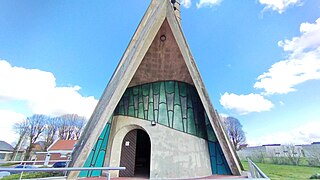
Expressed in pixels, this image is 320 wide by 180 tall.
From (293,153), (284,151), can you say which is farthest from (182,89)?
(284,151)

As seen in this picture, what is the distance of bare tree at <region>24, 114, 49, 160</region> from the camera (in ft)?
111

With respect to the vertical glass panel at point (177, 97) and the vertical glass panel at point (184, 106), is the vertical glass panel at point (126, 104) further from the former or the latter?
the vertical glass panel at point (184, 106)

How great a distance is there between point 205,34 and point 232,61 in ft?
14.7

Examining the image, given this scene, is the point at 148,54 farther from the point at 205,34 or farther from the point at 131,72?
the point at 205,34

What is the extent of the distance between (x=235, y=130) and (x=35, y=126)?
40964 millimetres

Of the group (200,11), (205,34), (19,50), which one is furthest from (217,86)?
(19,50)

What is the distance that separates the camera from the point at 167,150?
784 cm

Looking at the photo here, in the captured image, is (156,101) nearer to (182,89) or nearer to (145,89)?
(145,89)

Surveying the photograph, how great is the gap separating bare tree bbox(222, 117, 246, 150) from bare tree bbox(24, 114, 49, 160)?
3767 cm

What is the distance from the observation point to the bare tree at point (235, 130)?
3261 centimetres

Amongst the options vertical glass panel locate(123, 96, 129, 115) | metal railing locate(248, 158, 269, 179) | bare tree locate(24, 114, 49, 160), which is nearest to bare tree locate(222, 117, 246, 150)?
vertical glass panel locate(123, 96, 129, 115)

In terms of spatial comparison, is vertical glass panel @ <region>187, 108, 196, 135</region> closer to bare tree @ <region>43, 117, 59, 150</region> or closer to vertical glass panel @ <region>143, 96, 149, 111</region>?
vertical glass panel @ <region>143, 96, 149, 111</region>

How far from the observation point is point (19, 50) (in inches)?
524

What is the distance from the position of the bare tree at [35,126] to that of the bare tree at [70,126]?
3.27 meters
